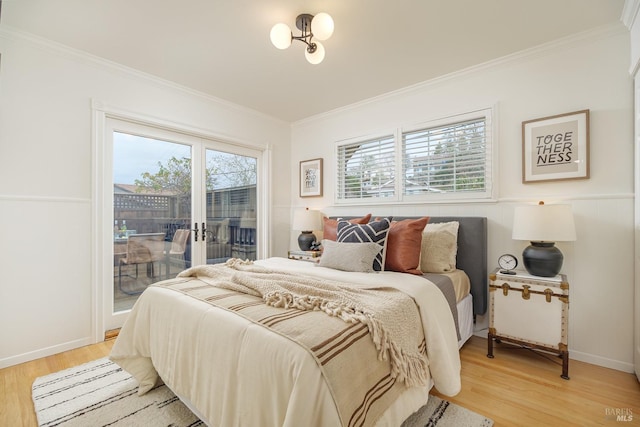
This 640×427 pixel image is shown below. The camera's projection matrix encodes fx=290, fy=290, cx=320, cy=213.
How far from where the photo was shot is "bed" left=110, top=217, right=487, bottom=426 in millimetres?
1059

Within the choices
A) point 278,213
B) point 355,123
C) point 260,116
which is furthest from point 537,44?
point 278,213

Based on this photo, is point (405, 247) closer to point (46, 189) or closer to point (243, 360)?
point (243, 360)

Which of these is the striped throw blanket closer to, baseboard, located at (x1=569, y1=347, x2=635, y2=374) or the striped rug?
the striped rug

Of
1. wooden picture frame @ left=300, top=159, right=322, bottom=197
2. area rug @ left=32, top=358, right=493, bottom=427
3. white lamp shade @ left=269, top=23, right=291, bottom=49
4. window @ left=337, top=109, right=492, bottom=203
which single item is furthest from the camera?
wooden picture frame @ left=300, top=159, right=322, bottom=197

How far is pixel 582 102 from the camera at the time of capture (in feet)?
7.63

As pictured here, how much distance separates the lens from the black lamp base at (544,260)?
2.19 m

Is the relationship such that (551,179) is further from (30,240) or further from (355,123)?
(30,240)

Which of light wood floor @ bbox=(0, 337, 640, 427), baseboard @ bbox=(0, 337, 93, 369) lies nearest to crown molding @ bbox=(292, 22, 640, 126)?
light wood floor @ bbox=(0, 337, 640, 427)

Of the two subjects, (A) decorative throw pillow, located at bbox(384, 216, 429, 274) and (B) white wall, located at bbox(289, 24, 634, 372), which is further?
(A) decorative throw pillow, located at bbox(384, 216, 429, 274)

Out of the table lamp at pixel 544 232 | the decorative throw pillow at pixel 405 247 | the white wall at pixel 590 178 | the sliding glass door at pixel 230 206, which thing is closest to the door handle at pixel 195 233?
the sliding glass door at pixel 230 206

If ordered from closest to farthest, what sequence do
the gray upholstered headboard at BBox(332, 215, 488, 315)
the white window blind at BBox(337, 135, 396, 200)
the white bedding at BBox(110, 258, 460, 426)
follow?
the white bedding at BBox(110, 258, 460, 426) → the gray upholstered headboard at BBox(332, 215, 488, 315) → the white window blind at BBox(337, 135, 396, 200)

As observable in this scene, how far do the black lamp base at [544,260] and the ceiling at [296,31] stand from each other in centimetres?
170

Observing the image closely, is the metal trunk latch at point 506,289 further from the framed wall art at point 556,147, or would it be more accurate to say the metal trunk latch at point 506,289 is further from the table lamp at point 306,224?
the table lamp at point 306,224

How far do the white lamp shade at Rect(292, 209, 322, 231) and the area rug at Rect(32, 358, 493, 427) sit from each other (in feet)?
7.37
